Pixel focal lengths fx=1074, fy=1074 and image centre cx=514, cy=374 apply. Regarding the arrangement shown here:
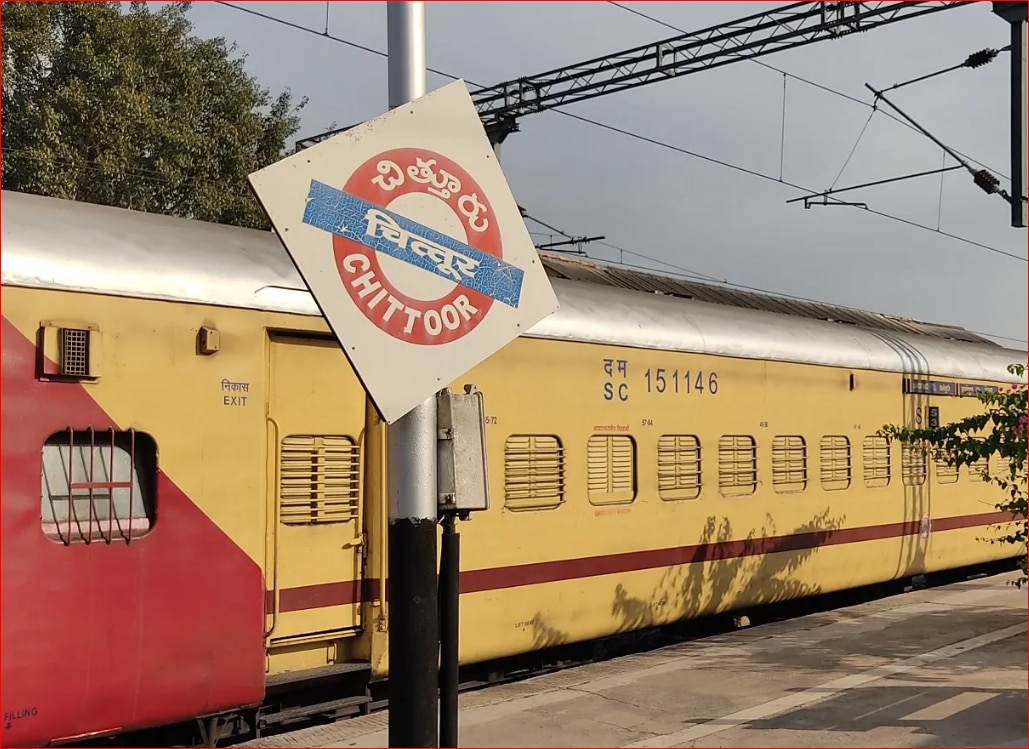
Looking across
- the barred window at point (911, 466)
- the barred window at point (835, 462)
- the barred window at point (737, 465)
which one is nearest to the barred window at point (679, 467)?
the barred window at point (737, 465)

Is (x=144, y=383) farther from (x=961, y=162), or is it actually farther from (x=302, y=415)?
(x=961, y=162)

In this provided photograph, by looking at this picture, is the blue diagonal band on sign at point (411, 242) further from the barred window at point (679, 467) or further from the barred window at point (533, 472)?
the barred window at point (679, 467)

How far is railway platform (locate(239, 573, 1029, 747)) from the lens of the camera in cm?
640

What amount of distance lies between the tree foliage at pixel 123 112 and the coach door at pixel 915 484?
14008 millimetres

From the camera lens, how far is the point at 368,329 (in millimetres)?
2908

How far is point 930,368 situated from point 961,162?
3091 mm

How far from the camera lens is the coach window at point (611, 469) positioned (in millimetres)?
8414

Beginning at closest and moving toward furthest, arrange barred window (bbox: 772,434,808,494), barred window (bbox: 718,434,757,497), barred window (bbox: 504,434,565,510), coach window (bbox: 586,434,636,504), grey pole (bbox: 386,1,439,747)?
1. grey pole (bbox: 386,1,439,747)
2. barred window (bbox: 504,434,565,510)
3. coach window (bbox: 586,434,636,504)
4. barred window (bbox: 718,434,757,497)
5. barred window (bbox: 772,434,808,494)

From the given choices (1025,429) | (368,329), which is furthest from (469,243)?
(1025,429)

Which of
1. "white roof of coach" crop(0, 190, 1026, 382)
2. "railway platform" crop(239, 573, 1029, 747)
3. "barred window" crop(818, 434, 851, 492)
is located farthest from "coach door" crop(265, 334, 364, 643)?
"barred window" crop(818, 434, 851, 492)

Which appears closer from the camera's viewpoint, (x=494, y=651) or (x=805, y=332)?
(x=494, y=651)

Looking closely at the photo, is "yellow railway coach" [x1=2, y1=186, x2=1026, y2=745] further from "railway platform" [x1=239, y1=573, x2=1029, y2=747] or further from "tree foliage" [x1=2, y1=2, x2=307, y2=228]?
"tree foliage" [x1=2, y1=2, x2=307, y2=228]

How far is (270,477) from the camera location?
6.32 metres

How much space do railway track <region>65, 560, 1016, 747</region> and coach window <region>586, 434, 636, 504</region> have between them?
4.41 feet
